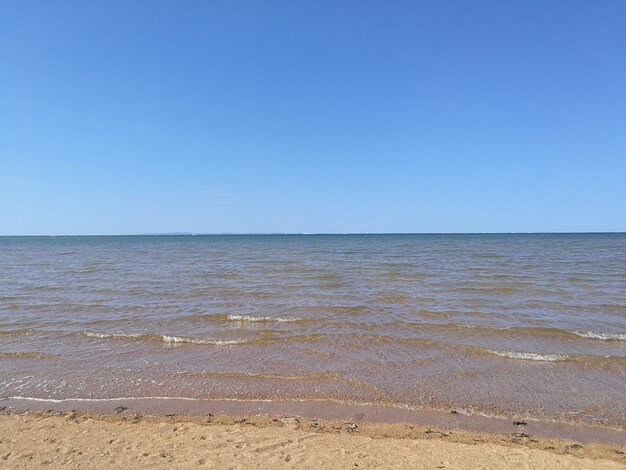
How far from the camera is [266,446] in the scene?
15.3 ft

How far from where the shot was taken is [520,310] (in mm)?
12297

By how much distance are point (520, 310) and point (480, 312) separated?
149cm

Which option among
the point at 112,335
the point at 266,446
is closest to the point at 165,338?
the point at 112,335

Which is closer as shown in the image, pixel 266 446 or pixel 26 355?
pixel 266 446

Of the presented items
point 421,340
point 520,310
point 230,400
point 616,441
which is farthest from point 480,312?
point 230,400

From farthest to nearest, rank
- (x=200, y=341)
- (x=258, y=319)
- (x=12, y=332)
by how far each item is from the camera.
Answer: (x=258, y=319), (x=12, y=332), (x=200, y=341)

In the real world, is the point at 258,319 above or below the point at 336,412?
above

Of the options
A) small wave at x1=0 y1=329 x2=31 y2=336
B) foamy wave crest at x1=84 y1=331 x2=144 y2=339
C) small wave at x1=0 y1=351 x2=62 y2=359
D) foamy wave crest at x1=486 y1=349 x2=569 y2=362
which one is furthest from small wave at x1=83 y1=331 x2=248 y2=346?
foamy wave crest at x1=486 y1=349 x2=569 y2=362

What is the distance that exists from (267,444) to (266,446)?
0.14 ft

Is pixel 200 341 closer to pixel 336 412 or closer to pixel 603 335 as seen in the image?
pixel 336 412

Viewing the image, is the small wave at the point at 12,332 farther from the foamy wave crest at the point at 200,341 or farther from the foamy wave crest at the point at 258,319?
the foamy wave crest at the point at 258,319

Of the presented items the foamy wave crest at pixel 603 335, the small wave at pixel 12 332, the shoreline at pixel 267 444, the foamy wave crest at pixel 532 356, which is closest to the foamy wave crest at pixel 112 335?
the small wave at pixel 12 332

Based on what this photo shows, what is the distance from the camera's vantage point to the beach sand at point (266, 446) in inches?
172

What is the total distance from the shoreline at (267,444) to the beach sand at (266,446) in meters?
0.01
